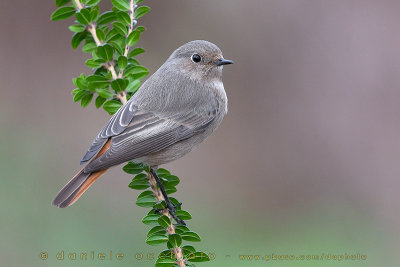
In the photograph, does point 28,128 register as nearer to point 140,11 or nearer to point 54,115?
point 54,115

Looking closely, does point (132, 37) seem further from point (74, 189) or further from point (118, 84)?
point (74, 189)

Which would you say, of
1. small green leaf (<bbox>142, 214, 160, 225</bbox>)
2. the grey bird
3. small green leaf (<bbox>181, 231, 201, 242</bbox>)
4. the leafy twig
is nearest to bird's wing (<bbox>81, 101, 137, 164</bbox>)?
the grey bird

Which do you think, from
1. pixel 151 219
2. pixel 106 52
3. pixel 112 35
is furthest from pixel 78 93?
pixel 151 219

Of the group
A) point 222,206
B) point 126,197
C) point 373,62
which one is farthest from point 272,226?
point 373,62

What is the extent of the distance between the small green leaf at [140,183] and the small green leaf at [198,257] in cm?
64

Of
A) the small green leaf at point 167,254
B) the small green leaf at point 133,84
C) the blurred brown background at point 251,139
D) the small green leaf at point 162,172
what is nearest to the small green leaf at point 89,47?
the small green leaf at point 133,84

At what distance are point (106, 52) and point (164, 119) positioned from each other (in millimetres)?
755

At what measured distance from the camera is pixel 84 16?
341 cm

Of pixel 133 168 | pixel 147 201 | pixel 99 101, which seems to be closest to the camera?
pixel 147 201

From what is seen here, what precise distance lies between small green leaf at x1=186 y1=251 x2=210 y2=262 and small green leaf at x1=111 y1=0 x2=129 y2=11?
158 cm

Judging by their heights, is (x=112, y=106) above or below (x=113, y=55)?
below

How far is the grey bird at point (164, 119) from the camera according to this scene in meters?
3.64

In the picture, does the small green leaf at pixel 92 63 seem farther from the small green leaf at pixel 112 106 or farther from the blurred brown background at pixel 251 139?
the blurred brown background at pixel 251 139

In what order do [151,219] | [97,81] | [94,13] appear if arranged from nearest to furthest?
[151,219]
[94,13]
[97,81]
